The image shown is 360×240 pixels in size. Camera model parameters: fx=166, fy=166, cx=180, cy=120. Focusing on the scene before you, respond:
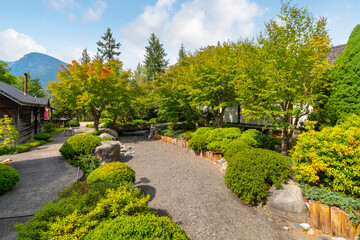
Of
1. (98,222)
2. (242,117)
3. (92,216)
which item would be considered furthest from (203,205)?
(242,117)

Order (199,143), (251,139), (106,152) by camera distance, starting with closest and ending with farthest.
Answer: (251,139), (106,152), (199,143)

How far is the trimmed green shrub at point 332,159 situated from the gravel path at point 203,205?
5.59ft

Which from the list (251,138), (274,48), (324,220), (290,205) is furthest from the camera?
(251,138)

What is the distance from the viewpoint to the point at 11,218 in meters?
4.38

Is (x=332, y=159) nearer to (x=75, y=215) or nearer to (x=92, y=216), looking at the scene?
(x=92, y=216)

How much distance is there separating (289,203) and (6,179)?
8.80 meters

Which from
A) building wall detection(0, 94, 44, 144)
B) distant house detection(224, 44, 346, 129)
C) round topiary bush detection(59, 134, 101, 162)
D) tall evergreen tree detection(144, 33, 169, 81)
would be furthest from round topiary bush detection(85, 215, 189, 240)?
tall evergreen tree detection(144, 33, 169, 81)

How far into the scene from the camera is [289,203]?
4.77 metres

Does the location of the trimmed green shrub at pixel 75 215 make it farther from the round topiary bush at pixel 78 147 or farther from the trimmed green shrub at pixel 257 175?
the round topiary bush at pixel 78 147

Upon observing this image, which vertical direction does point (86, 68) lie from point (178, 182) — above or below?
above

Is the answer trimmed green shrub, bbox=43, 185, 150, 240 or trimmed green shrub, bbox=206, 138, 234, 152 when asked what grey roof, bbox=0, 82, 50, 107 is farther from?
trimmed green shrub, bbox=206, 138, 234, 152

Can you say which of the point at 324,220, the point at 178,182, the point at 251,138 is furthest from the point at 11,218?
the point at 251,138

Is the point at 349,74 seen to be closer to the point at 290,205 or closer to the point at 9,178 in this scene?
the point at 290,205

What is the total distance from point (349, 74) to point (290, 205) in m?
5.67
